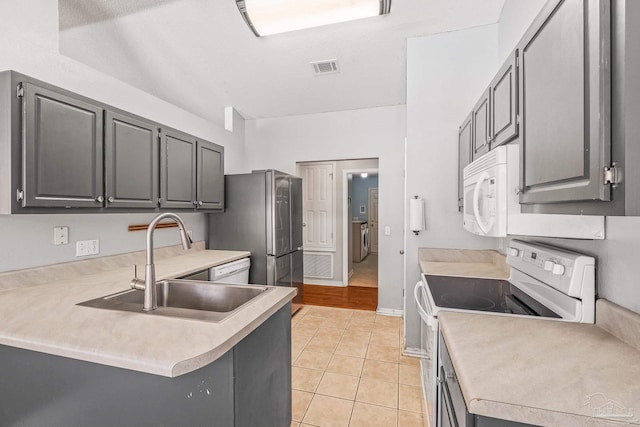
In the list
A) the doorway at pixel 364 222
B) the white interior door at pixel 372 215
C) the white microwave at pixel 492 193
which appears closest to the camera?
the white microwave at pixel 492 193

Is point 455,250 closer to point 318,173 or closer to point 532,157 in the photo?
point 532,157

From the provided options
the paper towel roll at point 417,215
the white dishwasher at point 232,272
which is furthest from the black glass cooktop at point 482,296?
the white dishwasher at point 232,272

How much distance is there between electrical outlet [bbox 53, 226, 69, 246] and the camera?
1.93 m

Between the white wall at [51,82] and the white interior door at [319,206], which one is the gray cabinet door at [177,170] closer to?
the white wall at [51,82]

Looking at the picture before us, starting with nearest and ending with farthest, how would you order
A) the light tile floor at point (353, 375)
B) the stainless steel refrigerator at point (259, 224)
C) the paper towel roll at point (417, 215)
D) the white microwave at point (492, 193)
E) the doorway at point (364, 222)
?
the white microwave at point (492, 193) < the light tile floor at point (353, 375) < the paper towel roll at point (417, 215) < the stainless steel refrigerator at point (259, 224) < the doorway at point (364, 222)

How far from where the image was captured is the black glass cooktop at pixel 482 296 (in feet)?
4.49

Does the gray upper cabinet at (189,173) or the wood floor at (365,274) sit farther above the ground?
the gray upper cabinet at (189,173)

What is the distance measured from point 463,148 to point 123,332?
252 cm

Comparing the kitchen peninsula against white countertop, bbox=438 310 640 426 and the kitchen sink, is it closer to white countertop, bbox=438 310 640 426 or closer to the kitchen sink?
the kitchen sink

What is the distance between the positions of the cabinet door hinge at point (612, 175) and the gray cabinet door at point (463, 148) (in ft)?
5.08

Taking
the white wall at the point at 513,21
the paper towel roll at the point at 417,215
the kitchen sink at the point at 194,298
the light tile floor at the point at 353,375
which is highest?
the white wall at the point at 513,21

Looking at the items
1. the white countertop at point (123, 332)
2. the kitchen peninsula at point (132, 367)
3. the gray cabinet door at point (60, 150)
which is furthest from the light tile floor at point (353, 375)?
the gray cabinet door at point (60, 150)

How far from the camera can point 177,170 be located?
2588mm

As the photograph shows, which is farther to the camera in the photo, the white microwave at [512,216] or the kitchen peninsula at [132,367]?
the white microwave at [512,216]
